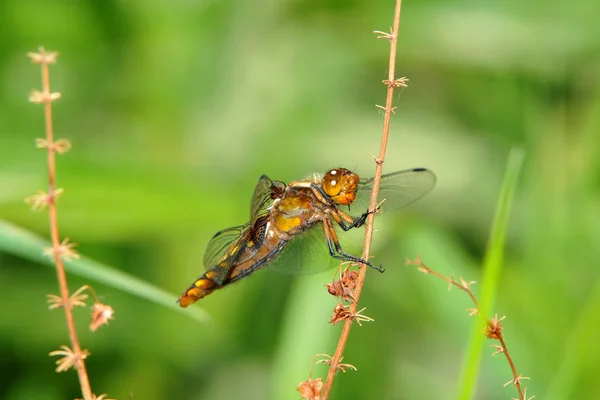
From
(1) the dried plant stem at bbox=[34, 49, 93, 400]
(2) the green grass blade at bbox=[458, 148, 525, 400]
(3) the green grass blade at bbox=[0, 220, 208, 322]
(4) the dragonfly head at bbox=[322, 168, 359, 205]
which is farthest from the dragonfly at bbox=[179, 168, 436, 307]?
(1) the dried plant stem at bbox=[34, 49, 93, 400]

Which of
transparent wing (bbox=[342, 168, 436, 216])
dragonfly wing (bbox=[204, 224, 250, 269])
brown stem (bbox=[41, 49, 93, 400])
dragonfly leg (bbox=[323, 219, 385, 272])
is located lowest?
brown stem (bbox=[41, 49, 93, 400])

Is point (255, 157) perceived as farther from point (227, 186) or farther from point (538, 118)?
point (538, 118)

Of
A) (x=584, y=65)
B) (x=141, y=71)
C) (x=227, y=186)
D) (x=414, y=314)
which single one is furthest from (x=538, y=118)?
(x=141, y=71)

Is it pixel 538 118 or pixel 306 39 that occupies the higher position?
pixel 306 39

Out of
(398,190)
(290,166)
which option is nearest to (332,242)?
(398,190)

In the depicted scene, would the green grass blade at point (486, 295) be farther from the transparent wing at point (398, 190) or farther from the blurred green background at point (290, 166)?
the blurred green background at point (290, 166)

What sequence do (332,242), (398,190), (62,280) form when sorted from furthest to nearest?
1. (398,190)
2. (332,242)
3. (62,280)

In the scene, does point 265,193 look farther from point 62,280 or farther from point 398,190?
point 62,280

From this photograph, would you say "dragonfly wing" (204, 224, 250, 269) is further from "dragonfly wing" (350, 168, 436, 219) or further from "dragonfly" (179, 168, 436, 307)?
"dragonfly wing" (350, 168, 436, 219)
